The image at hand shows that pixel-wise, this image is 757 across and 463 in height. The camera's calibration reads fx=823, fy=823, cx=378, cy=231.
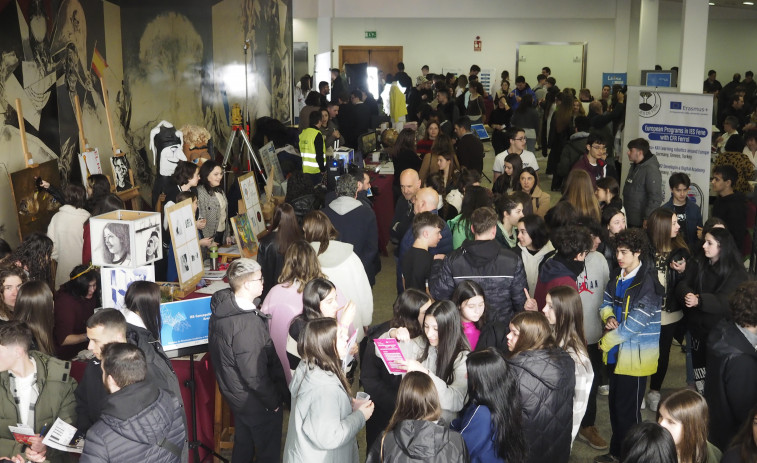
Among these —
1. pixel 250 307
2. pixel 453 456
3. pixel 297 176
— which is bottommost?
pixel 453 456

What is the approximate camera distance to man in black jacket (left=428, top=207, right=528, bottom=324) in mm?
4930

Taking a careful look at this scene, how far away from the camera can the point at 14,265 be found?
16.1ft

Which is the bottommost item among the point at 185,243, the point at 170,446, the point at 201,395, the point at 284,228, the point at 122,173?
the point at 201,395

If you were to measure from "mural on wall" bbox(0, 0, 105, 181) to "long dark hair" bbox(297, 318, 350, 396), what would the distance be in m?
4.29

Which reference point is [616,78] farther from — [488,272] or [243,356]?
[243,356]

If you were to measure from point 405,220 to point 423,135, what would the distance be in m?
5.34

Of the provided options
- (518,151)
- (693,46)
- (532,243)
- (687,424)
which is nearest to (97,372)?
(687,424)

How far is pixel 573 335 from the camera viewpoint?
4.16m

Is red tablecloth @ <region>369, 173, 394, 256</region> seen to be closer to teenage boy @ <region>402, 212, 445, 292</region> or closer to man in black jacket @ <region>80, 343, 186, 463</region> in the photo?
teenage boy @ <region>402, 212, 445, 292</region>

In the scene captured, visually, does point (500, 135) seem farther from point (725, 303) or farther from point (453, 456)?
point (453, 456)

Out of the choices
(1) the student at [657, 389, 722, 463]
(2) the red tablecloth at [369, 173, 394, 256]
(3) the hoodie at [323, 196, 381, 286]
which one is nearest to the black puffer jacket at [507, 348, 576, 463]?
(1) the student at [657, 389, 722, 463]

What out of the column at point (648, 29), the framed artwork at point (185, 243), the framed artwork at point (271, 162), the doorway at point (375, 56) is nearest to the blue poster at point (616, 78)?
the column at point (648, 29)

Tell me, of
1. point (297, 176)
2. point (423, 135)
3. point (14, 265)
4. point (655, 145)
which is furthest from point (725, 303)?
point (423, 135)

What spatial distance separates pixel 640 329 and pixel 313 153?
5807mm
